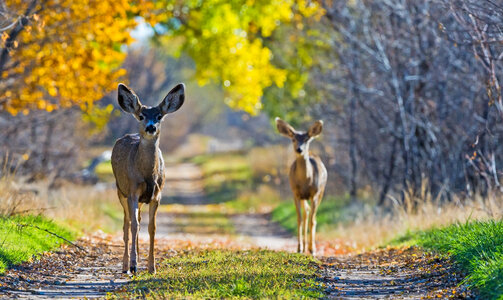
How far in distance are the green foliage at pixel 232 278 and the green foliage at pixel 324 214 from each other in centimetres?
1101

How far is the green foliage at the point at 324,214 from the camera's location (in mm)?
23859

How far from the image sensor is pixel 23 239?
12.2 metres

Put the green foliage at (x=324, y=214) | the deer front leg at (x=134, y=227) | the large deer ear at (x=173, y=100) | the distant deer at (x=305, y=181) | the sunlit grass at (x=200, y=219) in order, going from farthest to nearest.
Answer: the sunlit grass at (x=200, y=219)
the green foliage at (x=324, y=214)
the distant deer at (x=305, y=181)
the large deer ear at (x=173, y=100)
the deer front leg at (x=134, y=227)

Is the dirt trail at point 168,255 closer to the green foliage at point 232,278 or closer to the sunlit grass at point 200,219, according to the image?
the green foliage at point 232,278

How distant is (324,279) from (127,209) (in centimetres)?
308

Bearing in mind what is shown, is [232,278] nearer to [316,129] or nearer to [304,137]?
[304,137]

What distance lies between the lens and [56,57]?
18297 mm

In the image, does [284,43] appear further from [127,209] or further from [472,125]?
[127,209]

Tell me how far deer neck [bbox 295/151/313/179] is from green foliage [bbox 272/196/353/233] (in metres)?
7.00

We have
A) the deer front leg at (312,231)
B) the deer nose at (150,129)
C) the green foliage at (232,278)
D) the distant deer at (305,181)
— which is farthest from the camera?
the distant deer at (305,181)

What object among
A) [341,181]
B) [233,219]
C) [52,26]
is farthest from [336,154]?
[52,26]

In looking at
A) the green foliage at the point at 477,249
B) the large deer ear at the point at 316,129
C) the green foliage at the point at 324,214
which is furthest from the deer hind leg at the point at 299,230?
the green foliage at the point at 324,214

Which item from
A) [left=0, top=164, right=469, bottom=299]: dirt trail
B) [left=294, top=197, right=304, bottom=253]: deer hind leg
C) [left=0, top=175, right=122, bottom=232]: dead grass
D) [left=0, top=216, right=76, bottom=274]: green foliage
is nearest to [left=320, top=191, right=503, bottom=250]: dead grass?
[left=0, top=164, right=469, bottom=299]: dirt trail

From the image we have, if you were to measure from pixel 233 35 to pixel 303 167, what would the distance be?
1316 centimetres
